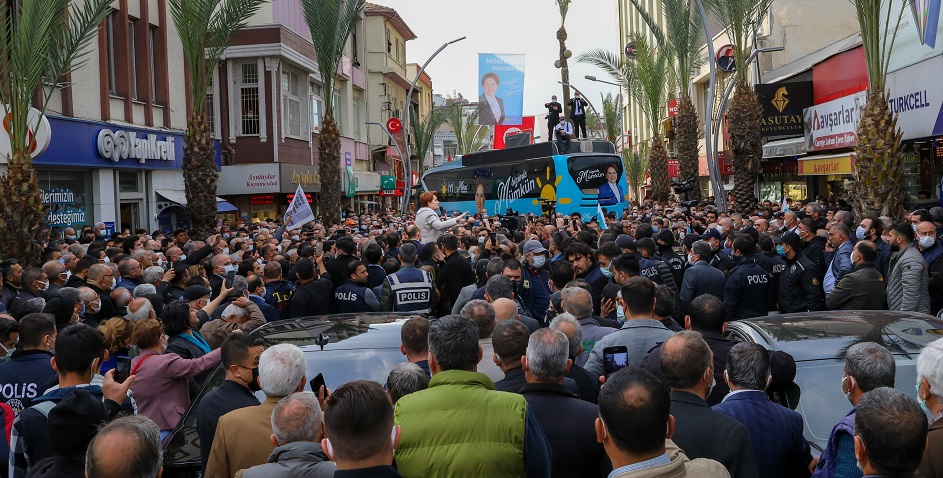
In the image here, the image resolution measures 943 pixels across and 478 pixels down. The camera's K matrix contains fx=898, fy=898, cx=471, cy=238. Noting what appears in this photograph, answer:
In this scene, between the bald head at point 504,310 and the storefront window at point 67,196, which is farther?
the storefront window at point 67,196

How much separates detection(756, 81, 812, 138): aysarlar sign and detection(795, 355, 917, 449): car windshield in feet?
74.7

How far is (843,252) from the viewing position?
34.0ft

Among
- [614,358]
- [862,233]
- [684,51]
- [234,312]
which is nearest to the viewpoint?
[614,358]

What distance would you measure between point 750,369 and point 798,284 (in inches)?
246

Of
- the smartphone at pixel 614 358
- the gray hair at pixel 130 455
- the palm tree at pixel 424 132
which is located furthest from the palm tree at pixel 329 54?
the palm tree at pixel 424 132

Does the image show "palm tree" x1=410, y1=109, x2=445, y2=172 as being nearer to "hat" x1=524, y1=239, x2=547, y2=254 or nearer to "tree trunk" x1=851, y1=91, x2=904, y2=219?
"tree trunk" x1=851, y1=91, x2=904, y2=219

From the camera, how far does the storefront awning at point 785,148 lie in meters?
27.4

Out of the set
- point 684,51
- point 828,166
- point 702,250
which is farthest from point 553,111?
point 702,250

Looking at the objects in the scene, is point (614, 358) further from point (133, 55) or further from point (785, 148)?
point (785, 148)

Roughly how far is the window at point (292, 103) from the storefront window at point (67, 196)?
14508 millimetres

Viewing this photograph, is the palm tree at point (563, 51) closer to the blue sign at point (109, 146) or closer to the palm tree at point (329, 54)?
the palm tree at point (329, 54)

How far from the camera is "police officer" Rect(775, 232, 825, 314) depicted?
404 inches

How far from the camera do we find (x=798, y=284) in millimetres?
10359

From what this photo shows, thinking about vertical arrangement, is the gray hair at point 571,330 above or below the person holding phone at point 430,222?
below
